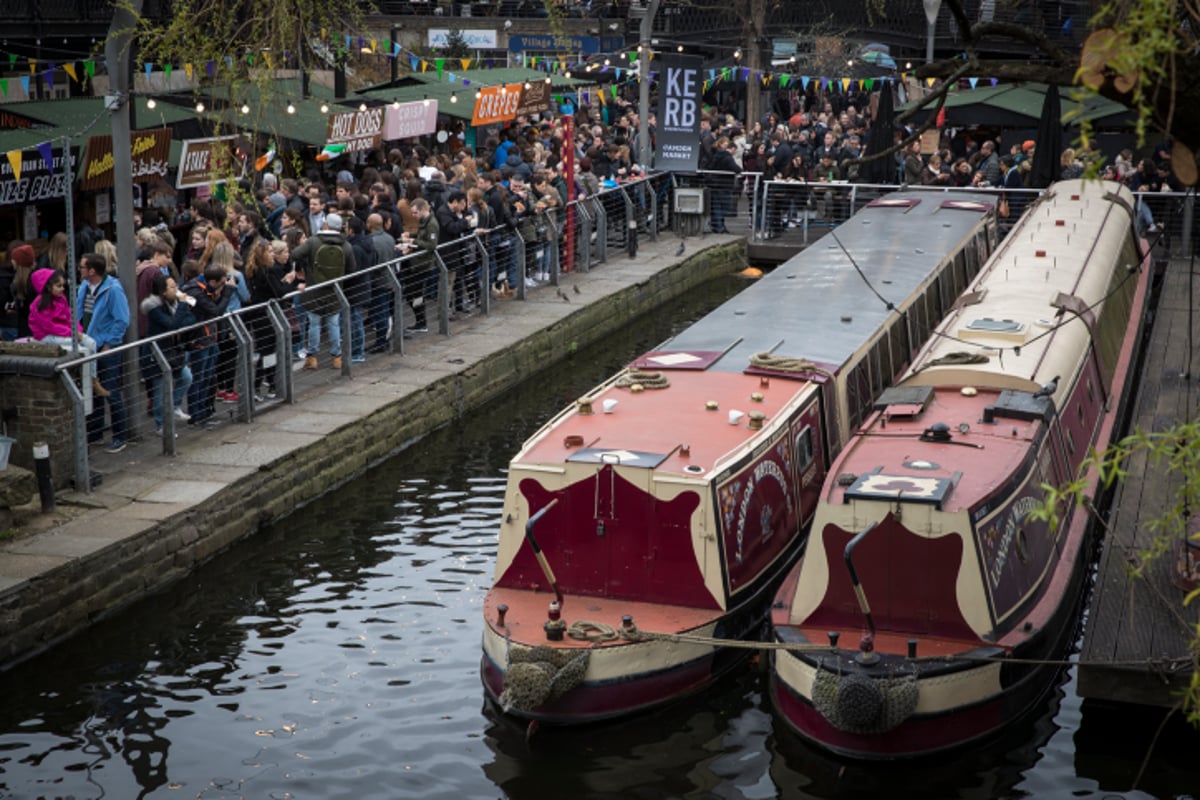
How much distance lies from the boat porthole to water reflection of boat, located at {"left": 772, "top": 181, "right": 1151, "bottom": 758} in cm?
2

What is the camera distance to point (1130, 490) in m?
13.8

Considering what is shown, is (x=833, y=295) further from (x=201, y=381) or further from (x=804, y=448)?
(x=201, y=381)

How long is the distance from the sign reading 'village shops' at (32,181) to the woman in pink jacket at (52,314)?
3.73 meters

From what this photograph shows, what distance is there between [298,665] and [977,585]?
528cm

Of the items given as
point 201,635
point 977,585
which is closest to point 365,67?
point 201,635

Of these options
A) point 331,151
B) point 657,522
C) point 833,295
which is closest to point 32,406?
point 657,522

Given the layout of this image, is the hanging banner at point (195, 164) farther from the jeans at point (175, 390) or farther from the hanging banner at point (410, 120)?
the hanging banner at point (410, 120)

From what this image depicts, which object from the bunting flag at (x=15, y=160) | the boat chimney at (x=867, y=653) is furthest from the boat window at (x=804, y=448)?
the bunting flag at (x=15, y=160)

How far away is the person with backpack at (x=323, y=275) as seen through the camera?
723 inches

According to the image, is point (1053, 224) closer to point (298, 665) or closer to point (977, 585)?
point (977, 585)

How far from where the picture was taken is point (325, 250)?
60.4ft

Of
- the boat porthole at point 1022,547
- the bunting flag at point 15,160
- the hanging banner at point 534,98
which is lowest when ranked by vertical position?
the boat porthole at point 1022,547

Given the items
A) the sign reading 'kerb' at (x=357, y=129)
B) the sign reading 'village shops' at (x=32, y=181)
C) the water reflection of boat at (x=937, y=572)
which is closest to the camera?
the water reflection of boat at (x=937, y=572)

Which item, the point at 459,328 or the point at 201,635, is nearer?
the point at 201,635
